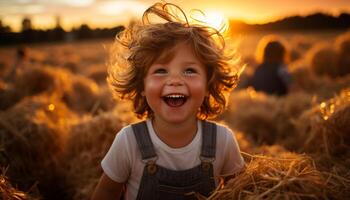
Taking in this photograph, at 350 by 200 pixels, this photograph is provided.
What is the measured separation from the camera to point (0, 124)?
354cm

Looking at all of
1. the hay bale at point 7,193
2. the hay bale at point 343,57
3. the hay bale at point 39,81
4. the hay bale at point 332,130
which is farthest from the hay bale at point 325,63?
the hay bale at point 7,193

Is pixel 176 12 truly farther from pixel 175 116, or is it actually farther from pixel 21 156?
pixel 21 156

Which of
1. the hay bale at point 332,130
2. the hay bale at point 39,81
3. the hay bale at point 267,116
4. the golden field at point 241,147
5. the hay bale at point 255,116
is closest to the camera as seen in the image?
the golden field at point 241,147

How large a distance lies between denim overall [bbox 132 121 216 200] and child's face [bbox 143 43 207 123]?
0.83 feet

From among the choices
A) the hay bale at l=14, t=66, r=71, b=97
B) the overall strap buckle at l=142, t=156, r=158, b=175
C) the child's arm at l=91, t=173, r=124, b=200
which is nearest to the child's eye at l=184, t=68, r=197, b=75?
the overall strap buckle at l=142, t=156, r=158, b=175

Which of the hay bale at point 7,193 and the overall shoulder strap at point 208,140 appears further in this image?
the overall shoulder strap at point 208,140

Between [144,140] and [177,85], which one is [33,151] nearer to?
[144,140]

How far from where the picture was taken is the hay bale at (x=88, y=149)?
10.9 feet

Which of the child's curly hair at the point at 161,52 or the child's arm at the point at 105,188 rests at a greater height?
the child's curly hair at the point at 161,52

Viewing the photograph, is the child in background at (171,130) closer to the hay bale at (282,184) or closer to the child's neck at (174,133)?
the child's neck at (174,133)

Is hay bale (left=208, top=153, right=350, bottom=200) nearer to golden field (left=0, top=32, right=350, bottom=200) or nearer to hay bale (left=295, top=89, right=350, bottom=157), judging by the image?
golden field (left=0, top=32, right=350, bottom=200)

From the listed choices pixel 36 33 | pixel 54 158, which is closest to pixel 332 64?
pixel 54 158

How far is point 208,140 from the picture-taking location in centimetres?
245

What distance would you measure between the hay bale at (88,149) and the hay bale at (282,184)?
1.61 metres
